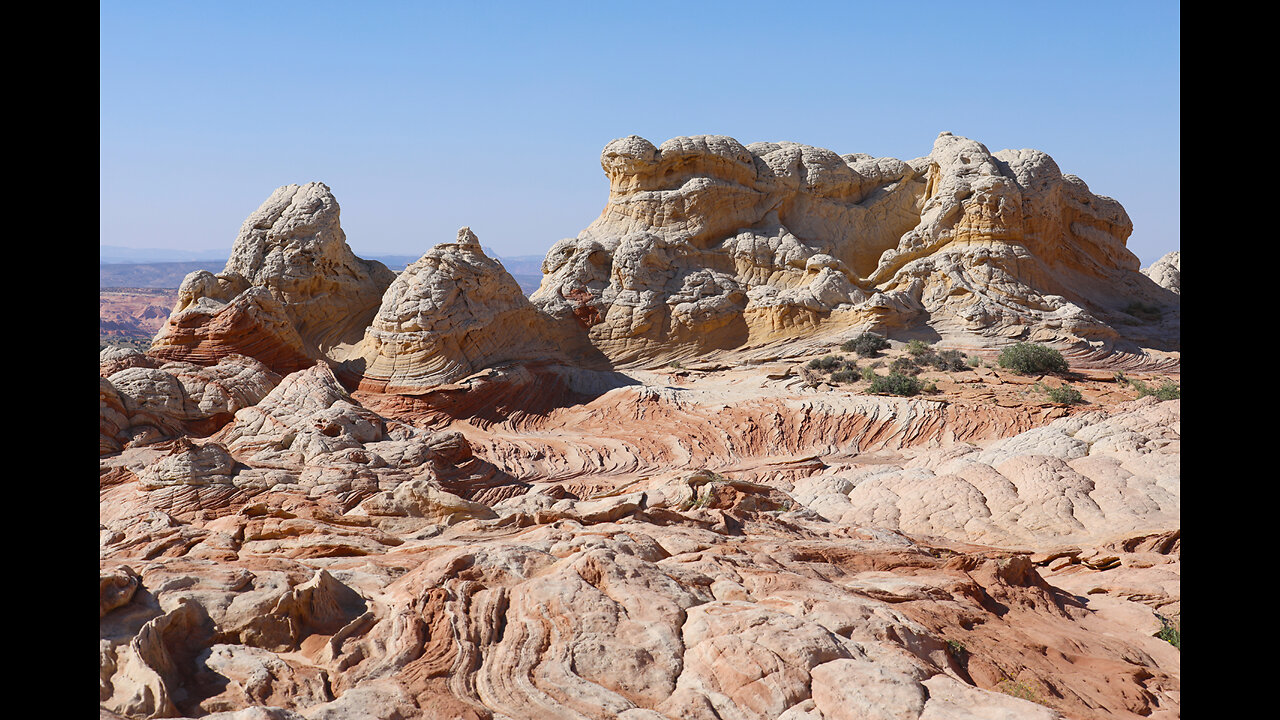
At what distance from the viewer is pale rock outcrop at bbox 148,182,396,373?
1909 centimetres

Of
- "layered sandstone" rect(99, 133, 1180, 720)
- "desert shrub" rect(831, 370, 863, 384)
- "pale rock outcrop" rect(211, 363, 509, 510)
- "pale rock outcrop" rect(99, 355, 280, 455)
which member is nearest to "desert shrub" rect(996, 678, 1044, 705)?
"layered sandstone" rect(99, 133, 1180, 720)

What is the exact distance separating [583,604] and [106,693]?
2.64 meters

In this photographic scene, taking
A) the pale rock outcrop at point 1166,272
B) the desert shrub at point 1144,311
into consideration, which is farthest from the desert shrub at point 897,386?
the pale rock outcrop at point 1166,272

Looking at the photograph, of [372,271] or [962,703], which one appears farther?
[372,271]

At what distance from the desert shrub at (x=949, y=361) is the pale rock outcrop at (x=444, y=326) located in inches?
383

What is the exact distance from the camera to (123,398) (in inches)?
502

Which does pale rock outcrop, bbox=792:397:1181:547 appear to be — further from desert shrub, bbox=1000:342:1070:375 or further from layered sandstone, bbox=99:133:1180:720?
desert shrub, bbox=1000:342:1070:375

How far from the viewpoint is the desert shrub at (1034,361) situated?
21.2 m

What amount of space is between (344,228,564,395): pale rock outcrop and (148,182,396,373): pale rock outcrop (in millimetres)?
1582

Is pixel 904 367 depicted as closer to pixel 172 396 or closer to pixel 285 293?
pixel 285 293

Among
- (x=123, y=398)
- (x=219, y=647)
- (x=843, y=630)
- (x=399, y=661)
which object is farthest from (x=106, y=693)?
(x=123, y=398)
